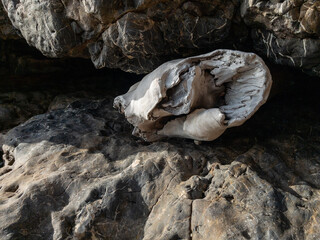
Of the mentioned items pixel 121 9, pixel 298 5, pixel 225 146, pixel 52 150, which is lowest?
pixel 225 146

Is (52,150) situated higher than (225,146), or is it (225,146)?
(52,150)

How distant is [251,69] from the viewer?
2562 millimetres

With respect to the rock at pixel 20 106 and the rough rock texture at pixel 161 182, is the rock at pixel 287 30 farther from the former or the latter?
the rock at pixel 20 106

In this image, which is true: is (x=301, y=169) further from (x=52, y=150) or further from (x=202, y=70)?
(x=52, y=150)

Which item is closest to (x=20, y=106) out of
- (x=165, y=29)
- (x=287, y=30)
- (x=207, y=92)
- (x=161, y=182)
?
(x=165, y=29)

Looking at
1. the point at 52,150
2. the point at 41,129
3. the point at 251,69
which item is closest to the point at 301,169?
the point at 251,69

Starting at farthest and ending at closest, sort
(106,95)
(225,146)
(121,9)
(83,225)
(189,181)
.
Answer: (106,95) → (225,146) → (121,9) → (189,181) → (83,225)

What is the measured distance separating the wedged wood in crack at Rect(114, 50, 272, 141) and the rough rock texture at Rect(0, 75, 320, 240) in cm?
40

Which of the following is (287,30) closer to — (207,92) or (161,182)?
(207,92)

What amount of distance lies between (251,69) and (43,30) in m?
2.22

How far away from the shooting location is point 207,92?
2.72 metres

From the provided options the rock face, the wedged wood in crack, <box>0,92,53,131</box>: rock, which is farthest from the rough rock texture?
<box>0,92,53,131</box>: rock

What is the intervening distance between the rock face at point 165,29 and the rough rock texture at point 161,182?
79 cm

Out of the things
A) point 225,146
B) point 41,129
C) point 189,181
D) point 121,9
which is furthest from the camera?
point 41,129
